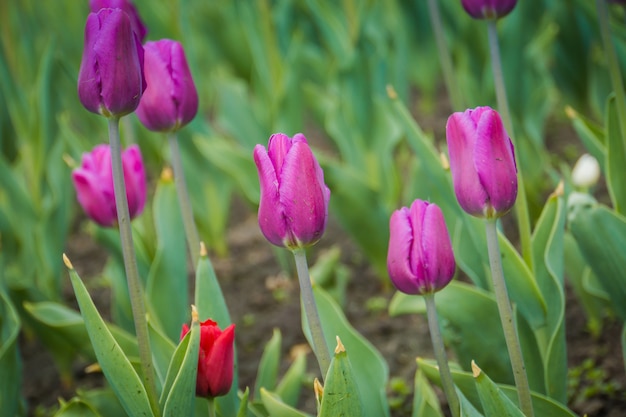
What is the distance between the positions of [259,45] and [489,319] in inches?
64.9

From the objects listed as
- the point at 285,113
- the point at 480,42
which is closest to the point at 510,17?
the point at 480,42

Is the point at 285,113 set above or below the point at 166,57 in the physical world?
below

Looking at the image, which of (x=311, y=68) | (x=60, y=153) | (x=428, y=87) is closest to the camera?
(x=60, y=153)

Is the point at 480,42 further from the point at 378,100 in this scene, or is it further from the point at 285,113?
the point at 285,113

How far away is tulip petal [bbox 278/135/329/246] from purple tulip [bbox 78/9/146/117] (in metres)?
0.25

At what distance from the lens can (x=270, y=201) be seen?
1.03 metres

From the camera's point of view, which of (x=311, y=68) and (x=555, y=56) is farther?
(x=311, y=68)

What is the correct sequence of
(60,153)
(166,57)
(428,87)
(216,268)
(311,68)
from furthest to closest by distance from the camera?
1. (428,87)
2. (311,68)
3. (216,268)
4. (60,153)
5. (166,57)

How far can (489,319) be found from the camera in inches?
56.8

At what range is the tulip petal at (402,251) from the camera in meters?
1.09

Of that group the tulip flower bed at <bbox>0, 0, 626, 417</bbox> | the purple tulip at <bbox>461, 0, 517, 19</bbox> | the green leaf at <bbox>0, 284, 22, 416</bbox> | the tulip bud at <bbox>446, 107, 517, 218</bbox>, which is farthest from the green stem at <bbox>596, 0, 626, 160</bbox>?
the green leaf at <bbox>0, 284, 22, 416</bbox>

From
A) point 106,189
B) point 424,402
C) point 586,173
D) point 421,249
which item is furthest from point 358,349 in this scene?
point 586,173

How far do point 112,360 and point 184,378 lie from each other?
117mm

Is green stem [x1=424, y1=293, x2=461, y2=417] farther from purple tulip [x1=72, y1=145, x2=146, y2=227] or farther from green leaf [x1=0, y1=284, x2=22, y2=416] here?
green leaf [x1=0, y1=284, x2=22, y2=416]
